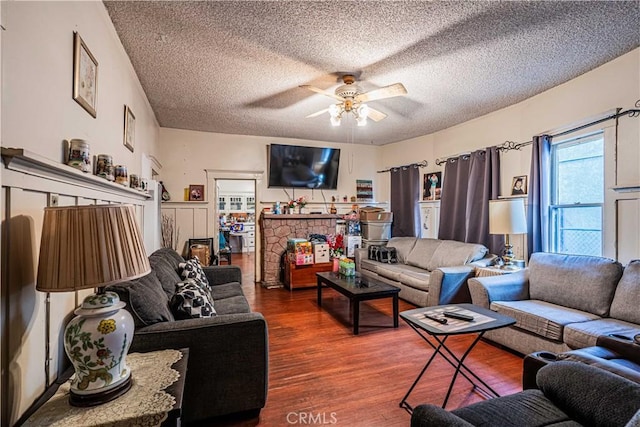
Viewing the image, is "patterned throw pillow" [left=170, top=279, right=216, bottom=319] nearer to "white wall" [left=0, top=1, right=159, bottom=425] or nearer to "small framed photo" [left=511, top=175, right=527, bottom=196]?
"white wall" [left=0, top=1, right=159, bottom=425]

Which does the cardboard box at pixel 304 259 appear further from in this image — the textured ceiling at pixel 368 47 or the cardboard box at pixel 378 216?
the textured ceiling at pixel 368 47

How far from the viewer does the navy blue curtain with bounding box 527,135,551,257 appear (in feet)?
11.0

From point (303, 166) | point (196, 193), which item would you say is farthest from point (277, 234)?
point (196, 193)

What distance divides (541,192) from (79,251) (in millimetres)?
4090

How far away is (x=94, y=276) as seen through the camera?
3.31 ft

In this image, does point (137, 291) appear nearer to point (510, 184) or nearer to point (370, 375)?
point (370, 375)

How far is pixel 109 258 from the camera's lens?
1045mm

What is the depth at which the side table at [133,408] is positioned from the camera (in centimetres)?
103

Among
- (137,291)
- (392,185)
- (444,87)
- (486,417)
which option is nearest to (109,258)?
(137,291)

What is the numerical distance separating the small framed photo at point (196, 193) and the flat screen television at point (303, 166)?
1.20 metres

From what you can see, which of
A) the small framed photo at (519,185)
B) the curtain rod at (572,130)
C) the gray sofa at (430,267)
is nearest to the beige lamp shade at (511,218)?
the small framed photo at (519,185)

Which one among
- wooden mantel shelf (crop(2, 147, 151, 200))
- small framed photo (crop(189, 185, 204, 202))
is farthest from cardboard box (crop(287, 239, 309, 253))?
wooden mantel shelf (crop(2, 147, 151, 200))

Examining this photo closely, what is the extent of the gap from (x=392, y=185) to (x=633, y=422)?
5.31 m

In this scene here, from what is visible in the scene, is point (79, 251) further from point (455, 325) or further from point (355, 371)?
point (355, 371)
